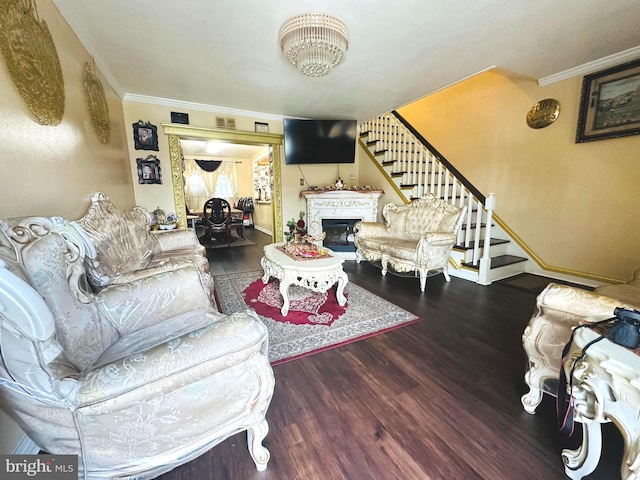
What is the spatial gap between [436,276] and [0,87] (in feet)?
13.2

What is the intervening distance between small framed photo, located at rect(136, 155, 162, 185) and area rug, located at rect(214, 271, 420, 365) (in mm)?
2225

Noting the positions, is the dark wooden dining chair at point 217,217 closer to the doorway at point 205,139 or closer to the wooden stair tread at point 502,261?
the doorway at point 205,139

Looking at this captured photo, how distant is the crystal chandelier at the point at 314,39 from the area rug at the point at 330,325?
2.18 m

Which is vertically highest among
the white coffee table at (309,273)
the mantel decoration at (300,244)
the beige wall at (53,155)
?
the beige wall at (53,155)

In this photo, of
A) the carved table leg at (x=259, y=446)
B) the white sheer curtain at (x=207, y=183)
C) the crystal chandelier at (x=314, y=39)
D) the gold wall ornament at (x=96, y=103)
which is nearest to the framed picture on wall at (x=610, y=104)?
the crystal chandelier at (x=314, y=39)

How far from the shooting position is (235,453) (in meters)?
1.12

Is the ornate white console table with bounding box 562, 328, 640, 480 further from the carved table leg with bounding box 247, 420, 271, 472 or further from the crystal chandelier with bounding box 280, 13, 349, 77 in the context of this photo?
the crystal chandelier with bounding box 280, 13, 349, 77

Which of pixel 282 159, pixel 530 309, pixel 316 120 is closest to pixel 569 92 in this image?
pixel 530 309

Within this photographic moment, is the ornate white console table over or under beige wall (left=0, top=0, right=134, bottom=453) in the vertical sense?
under

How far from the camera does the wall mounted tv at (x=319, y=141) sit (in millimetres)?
4500

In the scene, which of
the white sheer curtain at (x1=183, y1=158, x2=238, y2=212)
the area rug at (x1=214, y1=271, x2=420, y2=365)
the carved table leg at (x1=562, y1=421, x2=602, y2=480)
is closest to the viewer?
the carved table leg at (x1=562, y1=421, x2=602, y2=480)

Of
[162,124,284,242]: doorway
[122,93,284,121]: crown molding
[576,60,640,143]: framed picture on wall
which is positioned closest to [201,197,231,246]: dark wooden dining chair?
[162,124,284,242]: doorway

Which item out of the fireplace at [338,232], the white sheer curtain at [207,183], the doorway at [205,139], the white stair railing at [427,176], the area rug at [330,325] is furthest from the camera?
the white sheer curtain at [207,183]

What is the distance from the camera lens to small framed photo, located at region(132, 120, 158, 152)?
11.9ft
